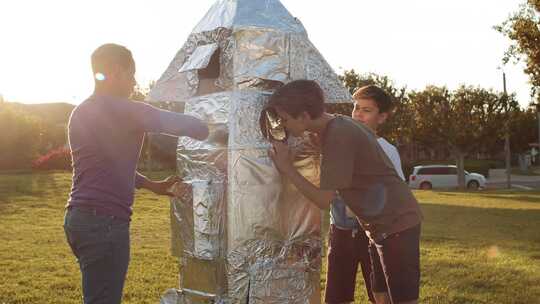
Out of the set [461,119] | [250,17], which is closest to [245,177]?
[250,17]

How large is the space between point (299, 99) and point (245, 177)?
0.67 meters

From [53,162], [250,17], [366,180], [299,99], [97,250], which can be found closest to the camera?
[97,250]

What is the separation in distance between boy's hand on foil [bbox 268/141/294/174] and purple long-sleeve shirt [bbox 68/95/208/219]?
23.4 inches

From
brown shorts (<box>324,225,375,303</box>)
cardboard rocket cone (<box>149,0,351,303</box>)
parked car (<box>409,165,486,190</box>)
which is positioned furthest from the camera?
parked car (<box>409,165,486,190</box>)

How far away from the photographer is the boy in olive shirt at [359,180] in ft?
10.6

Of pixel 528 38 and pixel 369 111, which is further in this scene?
pixel 528 38

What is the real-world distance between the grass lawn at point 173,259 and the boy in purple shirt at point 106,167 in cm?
362

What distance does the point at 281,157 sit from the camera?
3428mm

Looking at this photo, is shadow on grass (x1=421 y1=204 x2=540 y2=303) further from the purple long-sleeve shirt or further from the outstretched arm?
the purple long-sleeve shirt

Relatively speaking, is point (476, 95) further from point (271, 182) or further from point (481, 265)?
point (271, 182)

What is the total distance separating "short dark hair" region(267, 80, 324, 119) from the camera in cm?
326

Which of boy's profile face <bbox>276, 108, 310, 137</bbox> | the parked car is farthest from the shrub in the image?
boy's profile face <bbox>276, 108, 310, 137</bbox>

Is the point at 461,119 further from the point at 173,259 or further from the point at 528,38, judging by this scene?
the point at 173,259

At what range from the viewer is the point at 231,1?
408 centimetres
